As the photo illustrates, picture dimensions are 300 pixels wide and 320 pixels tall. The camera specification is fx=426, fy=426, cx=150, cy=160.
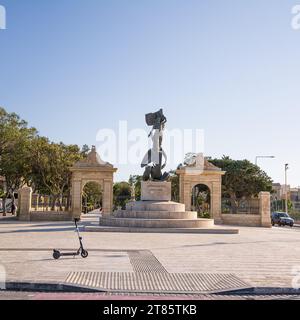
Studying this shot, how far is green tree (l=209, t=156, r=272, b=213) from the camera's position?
54.3m

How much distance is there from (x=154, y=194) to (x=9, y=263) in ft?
54.6

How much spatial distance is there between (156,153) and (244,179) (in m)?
29.5

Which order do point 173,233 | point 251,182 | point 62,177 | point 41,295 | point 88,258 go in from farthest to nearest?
point 251,182
point 62,177
point 173,233
point 88,258
point 41,295

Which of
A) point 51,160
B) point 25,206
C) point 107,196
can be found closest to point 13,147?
point 51,160

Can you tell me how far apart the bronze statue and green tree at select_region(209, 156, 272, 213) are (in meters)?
28.3

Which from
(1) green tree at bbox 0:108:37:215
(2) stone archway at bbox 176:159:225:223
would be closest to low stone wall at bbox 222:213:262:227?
(2) stone archway at bbox 176:159:225:223

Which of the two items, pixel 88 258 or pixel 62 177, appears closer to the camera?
pixel 88 258

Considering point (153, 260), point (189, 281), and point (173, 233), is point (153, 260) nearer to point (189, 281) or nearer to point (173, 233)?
point (189, 281)

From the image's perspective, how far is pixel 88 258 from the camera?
11.6 metres

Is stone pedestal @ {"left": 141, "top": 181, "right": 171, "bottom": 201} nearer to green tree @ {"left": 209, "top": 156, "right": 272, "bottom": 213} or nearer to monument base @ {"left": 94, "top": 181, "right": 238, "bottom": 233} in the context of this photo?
monument base @ {"left": 94, "top": 181, "right": 238, "bottom": 233}

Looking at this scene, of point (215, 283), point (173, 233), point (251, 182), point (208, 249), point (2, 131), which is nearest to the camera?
point (215, 283)

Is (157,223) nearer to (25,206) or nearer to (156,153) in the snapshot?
(156,153)

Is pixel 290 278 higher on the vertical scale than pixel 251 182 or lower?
lower
